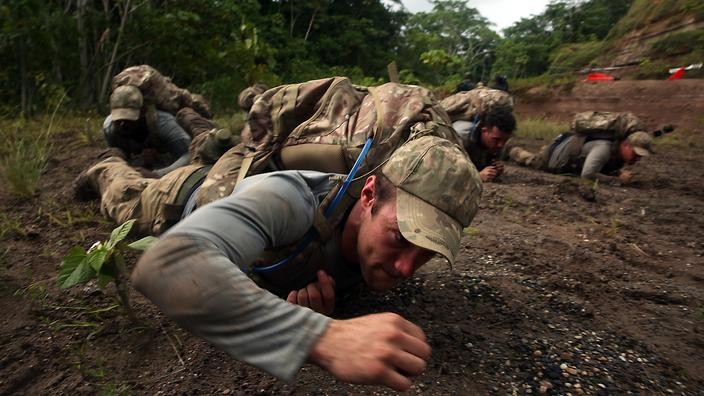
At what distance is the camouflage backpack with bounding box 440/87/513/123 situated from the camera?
4.74 metres

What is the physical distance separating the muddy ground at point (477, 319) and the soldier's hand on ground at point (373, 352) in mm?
A: 676

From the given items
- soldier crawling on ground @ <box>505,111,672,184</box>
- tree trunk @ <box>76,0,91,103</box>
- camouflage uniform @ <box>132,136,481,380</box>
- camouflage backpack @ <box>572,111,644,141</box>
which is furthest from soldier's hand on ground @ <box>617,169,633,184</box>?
tree trunk @ <box>76,0,91,103</box>

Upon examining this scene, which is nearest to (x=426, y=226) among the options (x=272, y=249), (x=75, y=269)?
(x=272, y=249)

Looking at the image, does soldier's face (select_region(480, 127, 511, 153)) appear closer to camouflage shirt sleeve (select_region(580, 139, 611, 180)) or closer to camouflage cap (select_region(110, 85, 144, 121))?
camouflage shirt sleeve (select_region(580, 139, 611, 180))

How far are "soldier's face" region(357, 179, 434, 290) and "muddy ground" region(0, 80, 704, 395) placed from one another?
0.40 meters

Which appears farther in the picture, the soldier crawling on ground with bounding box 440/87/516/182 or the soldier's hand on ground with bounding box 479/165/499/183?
the soldier's hand on ground with bounding box 479/165/499/183

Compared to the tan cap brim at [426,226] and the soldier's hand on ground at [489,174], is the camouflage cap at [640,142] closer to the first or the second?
the soldier's hand on ground at [489,174]

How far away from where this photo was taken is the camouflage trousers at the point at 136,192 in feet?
8.05

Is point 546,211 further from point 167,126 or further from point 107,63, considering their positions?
point 107,63

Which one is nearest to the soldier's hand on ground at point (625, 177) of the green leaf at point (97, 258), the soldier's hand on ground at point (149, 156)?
the soldier's hand on ground at point (149, 156)

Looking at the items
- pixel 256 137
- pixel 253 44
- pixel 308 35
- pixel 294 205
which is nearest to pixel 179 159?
pixel 256 137

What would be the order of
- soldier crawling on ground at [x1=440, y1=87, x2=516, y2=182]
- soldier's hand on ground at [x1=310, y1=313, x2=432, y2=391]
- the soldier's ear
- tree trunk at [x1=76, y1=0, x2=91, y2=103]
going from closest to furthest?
soldier's hand on ground at [x1=310, y1=313, x2=432, y2=391] < the soldier's ear < soldier crawling on ground at [x1=440, y1=87, x2=516, y2=182] < tree trunk at [x1=76, y1=0, x2=91, y2=103]

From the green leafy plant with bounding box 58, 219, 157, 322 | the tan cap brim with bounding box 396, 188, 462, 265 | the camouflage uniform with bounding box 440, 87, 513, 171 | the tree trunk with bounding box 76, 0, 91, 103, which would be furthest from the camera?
the tree trunk with bounding box 76, 0, 91, 103

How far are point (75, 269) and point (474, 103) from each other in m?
4.10
